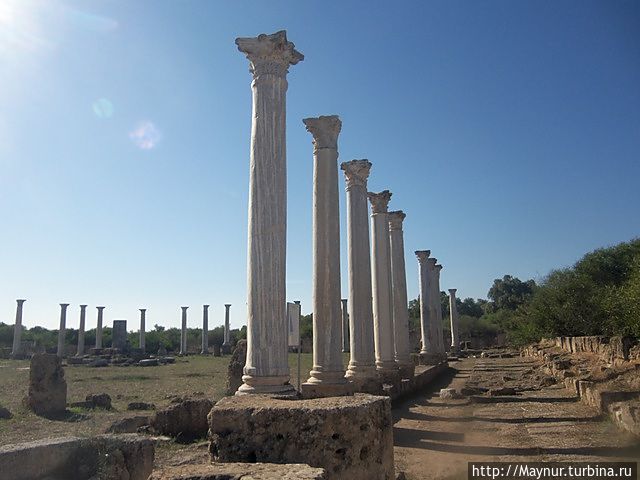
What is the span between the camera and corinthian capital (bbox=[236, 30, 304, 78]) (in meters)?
9.79

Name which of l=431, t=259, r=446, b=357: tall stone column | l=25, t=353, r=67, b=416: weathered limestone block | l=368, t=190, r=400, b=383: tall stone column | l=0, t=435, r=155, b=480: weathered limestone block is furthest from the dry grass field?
l=431, t=259, r=446, b=357: tall stone column

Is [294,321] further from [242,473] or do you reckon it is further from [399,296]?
[399,296]

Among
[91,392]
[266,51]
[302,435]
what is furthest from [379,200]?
[91,392]

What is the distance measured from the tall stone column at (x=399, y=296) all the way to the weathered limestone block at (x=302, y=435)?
536 inches

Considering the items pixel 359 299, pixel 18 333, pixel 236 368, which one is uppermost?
pixel 18 333

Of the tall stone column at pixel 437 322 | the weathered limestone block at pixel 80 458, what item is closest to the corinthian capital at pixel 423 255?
the tall stone column at pixel 437 322

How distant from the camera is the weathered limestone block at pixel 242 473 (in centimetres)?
396

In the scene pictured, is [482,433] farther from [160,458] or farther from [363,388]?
[160,458]

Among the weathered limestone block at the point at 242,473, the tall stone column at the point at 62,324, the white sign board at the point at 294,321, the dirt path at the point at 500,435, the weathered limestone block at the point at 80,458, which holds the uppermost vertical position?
the tall stone column at the point at 62,324

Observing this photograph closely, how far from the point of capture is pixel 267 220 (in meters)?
9.24

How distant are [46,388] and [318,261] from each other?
389 inches

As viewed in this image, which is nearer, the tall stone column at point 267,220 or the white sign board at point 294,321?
the tall stone column at point 267,220

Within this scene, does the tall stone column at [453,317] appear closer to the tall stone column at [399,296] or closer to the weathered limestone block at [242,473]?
the tall stone column at [399,296]

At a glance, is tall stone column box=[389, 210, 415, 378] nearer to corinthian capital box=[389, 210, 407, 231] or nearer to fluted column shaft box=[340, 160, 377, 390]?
corinthian capital box=[389, 210, 407, 231]
